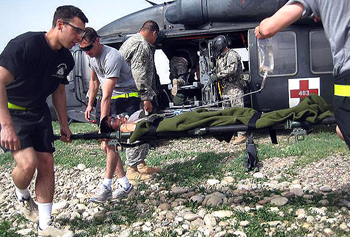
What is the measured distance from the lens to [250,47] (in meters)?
7.18

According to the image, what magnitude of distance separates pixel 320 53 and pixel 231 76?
5.57 ft

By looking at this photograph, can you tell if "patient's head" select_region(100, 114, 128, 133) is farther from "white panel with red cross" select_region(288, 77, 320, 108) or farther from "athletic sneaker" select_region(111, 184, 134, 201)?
"white panel with red cross" select_region(288, 77, 320, 108)

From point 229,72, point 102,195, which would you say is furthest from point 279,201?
point 229,72

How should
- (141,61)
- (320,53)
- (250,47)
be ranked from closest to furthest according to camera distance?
(141,61)
(320,53)
(250,47)

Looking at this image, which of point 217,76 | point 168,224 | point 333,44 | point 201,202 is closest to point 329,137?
point 217,76

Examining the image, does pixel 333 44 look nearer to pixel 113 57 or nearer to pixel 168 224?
pixel 168 224

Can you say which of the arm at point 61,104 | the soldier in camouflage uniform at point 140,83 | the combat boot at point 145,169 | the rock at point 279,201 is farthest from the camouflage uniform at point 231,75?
the arm at point 61,104

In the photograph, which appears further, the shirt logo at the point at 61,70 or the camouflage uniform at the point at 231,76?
the camouflage uniform at the point at 231,76

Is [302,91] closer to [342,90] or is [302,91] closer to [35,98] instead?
[342,90]

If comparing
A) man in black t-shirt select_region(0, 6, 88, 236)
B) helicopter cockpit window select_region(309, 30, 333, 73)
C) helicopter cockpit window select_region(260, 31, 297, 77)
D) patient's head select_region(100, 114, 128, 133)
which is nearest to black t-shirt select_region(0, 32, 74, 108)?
man in black t-shirt select_region(0, 6, 88, 236)

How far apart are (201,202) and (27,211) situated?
1753 mm

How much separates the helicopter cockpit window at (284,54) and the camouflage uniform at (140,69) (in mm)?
2912

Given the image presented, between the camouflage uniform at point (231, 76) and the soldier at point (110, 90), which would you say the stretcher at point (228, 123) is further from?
the camouflage uniform at point (231, 76)

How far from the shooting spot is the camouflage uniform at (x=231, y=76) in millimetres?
7117
